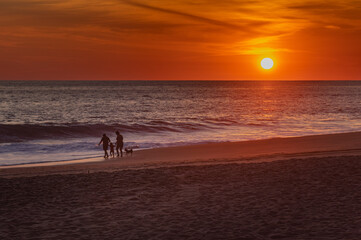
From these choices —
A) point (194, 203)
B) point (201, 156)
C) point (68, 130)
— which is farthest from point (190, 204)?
point (68, 130)

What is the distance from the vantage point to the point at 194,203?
36.0 feet

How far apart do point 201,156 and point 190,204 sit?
1075 cm

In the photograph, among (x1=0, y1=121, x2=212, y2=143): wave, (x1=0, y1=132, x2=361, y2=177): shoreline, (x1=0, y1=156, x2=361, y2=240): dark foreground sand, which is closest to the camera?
(x1=0, y1=156, x2=361, y2=240): dark foreground sand

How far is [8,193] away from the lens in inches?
492

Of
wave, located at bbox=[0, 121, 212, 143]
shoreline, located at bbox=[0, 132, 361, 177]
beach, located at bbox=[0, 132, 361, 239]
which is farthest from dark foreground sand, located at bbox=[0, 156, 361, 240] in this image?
wave, located at bbox=[0, 121, 212, 143]

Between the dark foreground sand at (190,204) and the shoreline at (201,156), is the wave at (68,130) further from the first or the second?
the dark foreground sand at (190,204)

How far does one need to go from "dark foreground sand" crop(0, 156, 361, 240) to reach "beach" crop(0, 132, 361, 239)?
0.8 inches

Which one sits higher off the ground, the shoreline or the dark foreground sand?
the dark foreground sand

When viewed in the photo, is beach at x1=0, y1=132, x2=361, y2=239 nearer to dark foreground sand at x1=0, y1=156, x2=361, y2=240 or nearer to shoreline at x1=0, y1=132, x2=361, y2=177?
dark foreground sand at x1=0, y1=156, x2=361, y2=240

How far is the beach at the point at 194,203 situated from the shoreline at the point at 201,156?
1.99m

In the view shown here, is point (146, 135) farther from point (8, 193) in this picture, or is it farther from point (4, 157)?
point (8, 193)

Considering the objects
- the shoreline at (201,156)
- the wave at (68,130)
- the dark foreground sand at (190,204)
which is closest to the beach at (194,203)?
the dark foreground sand at (190,204)

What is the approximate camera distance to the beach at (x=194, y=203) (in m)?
8.75

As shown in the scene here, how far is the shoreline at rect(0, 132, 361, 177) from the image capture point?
18.4 metres
